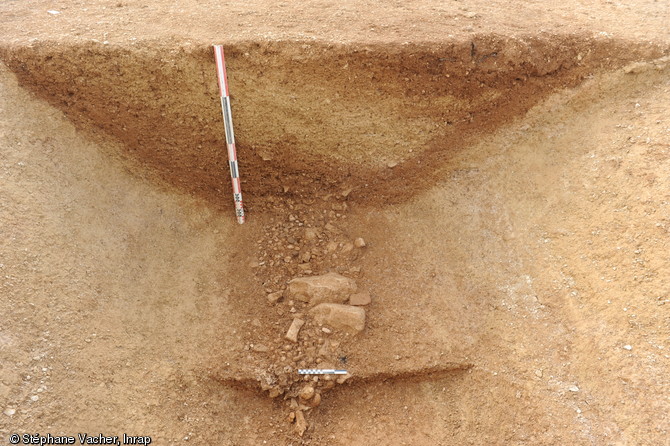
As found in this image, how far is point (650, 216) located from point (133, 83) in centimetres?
393

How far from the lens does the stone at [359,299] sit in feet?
11.6

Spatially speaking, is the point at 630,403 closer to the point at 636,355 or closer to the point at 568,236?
the point at 636,355

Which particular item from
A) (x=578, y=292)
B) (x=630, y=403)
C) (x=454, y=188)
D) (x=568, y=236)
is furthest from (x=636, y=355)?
(x=454, y=188)

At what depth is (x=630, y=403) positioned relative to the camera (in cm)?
285

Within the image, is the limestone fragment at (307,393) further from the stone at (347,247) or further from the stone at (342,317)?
the stone at (347,247)

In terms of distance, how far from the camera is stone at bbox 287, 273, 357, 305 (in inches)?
138

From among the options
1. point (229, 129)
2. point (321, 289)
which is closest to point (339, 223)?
point (321, 289)

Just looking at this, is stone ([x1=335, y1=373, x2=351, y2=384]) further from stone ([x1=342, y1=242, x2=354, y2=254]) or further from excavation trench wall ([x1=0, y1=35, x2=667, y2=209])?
excavation trench wall ([x1=0, y1=35, x2=667, y2=209])

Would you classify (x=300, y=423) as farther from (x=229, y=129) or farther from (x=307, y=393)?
(x=229, y=129)

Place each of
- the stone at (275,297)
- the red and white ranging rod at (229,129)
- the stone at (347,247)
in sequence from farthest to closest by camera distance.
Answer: the stone at (347,247), the stone at (275,297), the red and white ranging rod at (229,129)

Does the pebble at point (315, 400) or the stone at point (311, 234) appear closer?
the pebble at point (315, 400)

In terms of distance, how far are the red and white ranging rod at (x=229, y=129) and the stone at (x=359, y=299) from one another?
1234mm

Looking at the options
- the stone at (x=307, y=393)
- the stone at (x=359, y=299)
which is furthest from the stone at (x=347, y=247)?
the stone at (x=307, y=393)

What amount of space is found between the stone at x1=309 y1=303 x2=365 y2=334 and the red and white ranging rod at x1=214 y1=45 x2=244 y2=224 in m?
1.18
